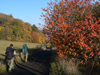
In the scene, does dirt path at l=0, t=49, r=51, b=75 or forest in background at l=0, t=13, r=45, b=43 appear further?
forest in background at l=0, t=13, r=45, b=43

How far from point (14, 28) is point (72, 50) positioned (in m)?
73.5

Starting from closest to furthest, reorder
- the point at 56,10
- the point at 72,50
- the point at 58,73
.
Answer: the point at 58,73 < the point at 72,50 < the point at 56,10

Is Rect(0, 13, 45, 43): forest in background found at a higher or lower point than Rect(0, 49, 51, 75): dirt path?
higher

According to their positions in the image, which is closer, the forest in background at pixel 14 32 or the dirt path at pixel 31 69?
the dirt path at pixel 31 69

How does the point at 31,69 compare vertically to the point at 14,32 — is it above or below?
below

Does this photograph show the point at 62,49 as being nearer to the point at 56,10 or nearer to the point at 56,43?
the point at 56,43

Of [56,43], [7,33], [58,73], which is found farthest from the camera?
[7,33]

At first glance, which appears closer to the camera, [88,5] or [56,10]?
[88,5]

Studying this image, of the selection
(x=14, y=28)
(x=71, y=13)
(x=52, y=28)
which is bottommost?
(x=52, y=28)

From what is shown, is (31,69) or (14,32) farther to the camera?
(14,32)

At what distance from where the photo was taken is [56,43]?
9.32 m

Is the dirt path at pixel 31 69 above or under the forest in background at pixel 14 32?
under

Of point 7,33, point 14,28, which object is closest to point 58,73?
point 7,33

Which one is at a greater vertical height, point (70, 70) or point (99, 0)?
point (99, 0)
